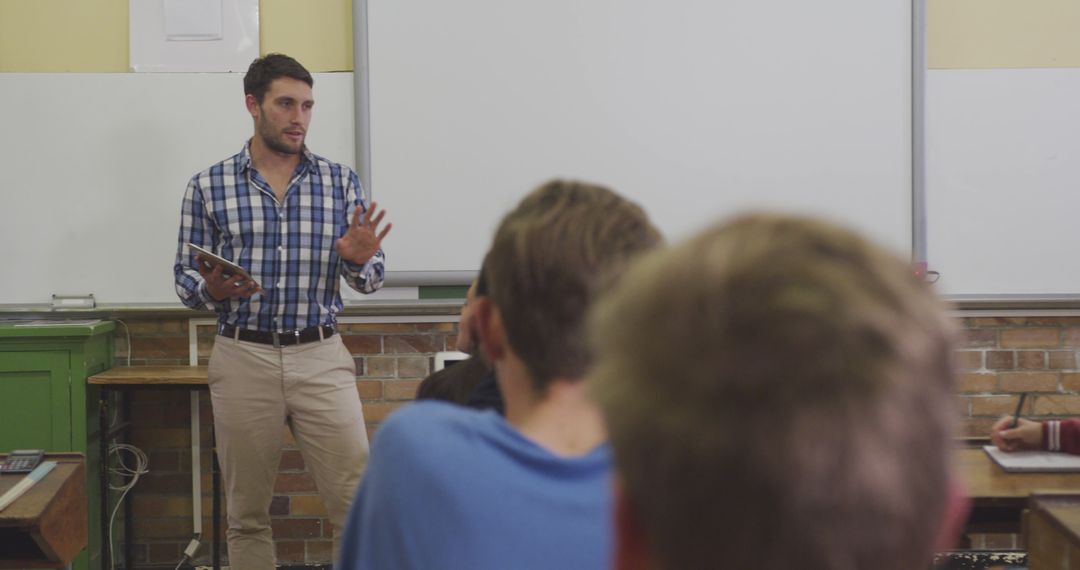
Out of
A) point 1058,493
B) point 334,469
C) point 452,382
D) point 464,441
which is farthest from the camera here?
point 334,469

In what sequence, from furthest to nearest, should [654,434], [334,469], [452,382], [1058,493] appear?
1. [334,469]
2. [452,382]
3. [1058,493]
4. [654,434]

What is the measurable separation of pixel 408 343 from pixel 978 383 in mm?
2082

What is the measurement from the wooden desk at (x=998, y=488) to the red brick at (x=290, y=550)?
2354 millimetres

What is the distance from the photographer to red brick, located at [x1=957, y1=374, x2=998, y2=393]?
11.4 feet

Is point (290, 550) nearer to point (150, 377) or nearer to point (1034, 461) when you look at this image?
point (150, 377)

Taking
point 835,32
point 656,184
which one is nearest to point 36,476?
point 656,184

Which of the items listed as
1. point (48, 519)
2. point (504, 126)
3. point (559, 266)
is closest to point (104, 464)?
point (48, 519)

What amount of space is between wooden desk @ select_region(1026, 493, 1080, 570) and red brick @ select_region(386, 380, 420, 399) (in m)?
2.23

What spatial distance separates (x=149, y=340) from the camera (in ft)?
11.2

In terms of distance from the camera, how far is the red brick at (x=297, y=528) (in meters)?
3.47

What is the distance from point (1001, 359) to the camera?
11.4 ft

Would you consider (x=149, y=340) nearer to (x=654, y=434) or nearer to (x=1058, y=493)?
(x=1058, y=493)

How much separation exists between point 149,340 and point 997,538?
3.19m

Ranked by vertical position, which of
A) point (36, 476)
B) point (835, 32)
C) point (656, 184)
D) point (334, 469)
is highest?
point (835, 32)
